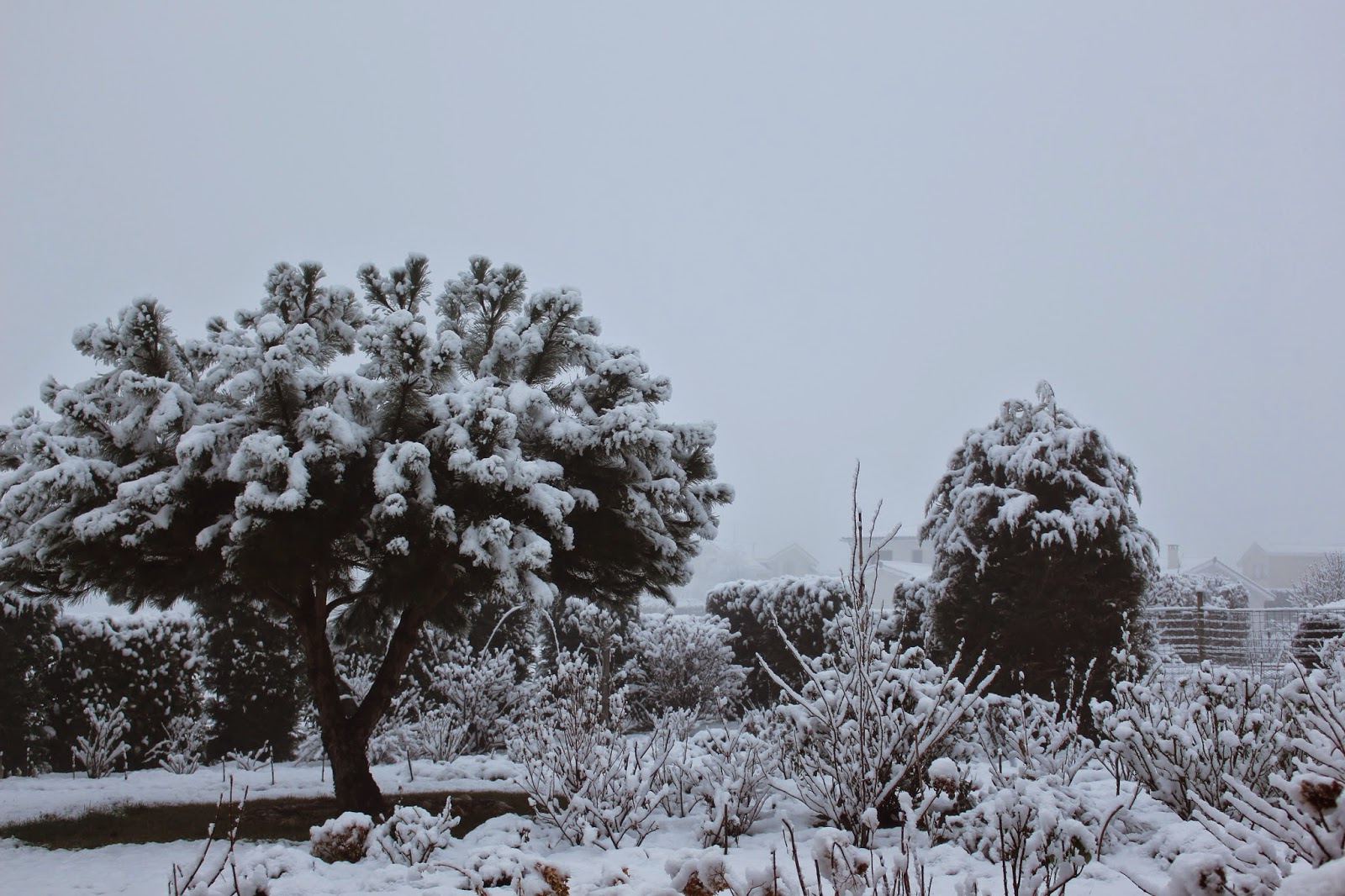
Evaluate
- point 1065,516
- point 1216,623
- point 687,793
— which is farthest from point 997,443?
point 1216,623

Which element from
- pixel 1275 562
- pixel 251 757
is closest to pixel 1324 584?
pixel 251 757

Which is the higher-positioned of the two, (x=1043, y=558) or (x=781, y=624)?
(x=1043, y=558)

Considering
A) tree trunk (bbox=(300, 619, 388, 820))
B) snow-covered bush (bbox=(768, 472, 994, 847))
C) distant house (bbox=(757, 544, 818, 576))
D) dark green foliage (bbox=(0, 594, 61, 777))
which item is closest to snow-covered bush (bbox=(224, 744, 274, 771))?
dark green foliage (bbox=(0, 594, 61, 777))

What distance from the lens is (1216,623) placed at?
54.7 ft

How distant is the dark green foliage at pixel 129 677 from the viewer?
839 centimetres

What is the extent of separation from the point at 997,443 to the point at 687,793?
13.9 feet

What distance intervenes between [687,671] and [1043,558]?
243 inches

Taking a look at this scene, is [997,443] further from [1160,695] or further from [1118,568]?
[1160,695]

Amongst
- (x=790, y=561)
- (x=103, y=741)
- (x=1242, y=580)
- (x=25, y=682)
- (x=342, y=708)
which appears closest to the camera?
(x=342, y=708)

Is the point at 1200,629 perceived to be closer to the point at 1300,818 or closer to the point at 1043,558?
the point at 1043,558

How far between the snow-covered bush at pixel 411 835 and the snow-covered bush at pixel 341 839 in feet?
0.29

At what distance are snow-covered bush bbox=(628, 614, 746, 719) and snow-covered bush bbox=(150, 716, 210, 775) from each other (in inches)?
202

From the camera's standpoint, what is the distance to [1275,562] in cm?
6900

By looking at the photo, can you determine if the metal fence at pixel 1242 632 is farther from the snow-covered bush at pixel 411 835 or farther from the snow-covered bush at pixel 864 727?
the snow-covered bush at pixel 411 835
